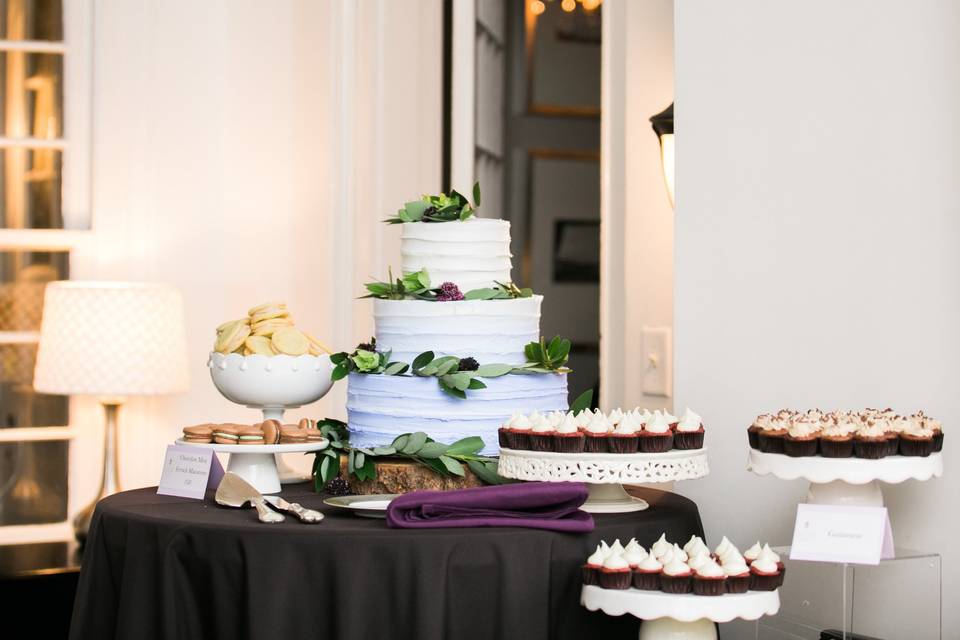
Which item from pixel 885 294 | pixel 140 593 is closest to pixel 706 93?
pixel 885 294

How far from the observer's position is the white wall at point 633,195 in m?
2.98

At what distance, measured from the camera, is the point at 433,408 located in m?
2.01

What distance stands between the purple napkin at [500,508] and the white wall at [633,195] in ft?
4.05

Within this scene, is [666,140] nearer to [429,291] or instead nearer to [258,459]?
[429,291]

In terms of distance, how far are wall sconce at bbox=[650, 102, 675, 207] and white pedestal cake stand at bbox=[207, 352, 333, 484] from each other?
1.00 m

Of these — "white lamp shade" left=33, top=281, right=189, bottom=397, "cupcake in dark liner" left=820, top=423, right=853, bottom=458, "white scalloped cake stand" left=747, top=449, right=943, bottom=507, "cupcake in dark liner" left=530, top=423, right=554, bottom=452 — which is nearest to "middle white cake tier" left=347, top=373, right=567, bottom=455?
"cupcake in dark liner" left=530, top=423, right=554, bottom=452

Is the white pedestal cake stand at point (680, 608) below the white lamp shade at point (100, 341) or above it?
below

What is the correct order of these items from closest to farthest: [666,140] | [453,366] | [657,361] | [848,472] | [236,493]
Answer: [848,472], [236,493], [453,366], [666,140], [657,361]

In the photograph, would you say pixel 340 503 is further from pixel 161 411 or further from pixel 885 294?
pixel 161 411

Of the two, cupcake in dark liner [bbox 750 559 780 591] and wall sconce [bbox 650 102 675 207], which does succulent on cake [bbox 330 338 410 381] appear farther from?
wall sconce [bbox 650 102 675 207]

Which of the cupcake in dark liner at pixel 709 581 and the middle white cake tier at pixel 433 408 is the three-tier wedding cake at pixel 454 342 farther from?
the cupcake in dark liner at pixel 709 581

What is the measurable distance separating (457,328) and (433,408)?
0.14 meters

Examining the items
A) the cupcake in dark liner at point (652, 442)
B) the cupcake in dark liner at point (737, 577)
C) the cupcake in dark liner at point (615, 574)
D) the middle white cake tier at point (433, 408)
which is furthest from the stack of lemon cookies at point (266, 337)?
the cupcake in dark liner at point (737, 577)

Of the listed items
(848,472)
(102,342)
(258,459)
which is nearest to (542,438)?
(848,472)
